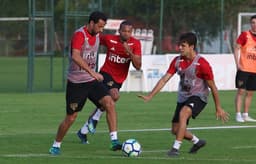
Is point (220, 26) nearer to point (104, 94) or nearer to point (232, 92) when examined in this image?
point (232, 92)

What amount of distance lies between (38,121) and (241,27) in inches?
619

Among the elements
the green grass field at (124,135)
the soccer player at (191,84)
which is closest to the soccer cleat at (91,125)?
the green grass field at (124,135)

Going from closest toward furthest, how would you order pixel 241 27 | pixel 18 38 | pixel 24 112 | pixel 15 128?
1. pixel 15 128
2. pixel 24 112
3. pixel 241 27
4. pixel 18 38

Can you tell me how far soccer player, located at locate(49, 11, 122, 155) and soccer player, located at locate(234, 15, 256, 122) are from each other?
242 inches

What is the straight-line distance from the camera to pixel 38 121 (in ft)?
62.2

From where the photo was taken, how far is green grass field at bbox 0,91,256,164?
1251 cm

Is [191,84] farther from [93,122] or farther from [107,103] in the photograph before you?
[93,122]

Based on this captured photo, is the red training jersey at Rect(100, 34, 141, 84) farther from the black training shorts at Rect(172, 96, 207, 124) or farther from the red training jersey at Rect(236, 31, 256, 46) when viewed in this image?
the red training jersey at Rect(236, 31, 256, 46)

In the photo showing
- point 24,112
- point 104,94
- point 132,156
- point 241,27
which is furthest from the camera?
point 241,27

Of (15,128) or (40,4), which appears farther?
(40,4)

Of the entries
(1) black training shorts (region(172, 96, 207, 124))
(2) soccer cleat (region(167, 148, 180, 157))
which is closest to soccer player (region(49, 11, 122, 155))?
(2) soccer cleat (region(167, 148, 180, 157))

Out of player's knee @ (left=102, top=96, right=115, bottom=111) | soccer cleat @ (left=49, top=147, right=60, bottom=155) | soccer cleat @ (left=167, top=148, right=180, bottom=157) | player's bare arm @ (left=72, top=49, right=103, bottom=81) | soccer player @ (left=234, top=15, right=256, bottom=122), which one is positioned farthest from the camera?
soccer player @ (left=234, top=15, right=256, bottom=122)

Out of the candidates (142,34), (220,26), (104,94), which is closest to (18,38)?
(142,34)

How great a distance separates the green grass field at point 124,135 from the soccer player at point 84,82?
417 millimetres
